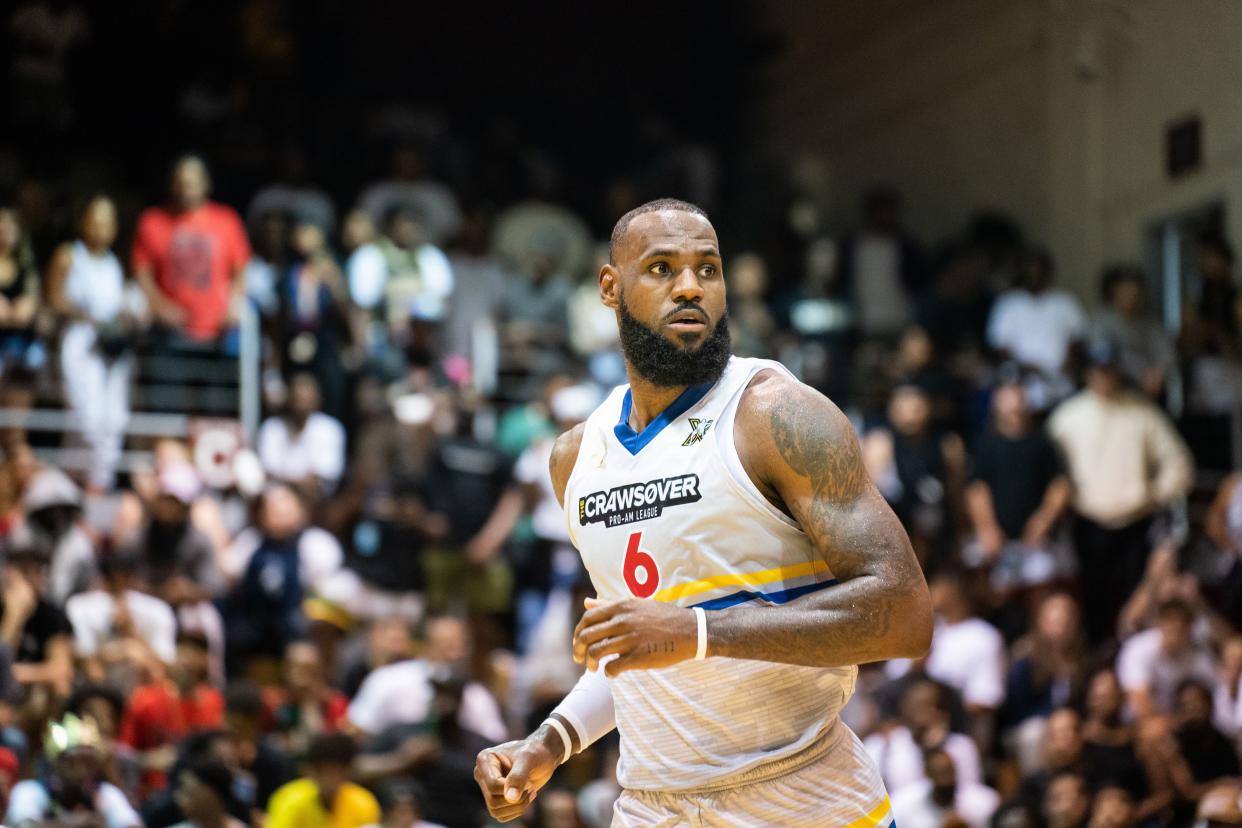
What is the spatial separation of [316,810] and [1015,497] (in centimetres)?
597

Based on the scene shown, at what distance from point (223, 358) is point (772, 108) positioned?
9544 mm

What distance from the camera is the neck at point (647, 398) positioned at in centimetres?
477

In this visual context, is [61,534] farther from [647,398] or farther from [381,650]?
[647,398]

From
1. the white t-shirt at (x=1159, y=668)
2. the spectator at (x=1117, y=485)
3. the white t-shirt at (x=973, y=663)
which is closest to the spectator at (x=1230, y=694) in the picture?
the white t-shirt at (x=1159, y=668)

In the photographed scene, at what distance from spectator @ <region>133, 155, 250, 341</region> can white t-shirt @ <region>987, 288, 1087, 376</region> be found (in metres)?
6.38

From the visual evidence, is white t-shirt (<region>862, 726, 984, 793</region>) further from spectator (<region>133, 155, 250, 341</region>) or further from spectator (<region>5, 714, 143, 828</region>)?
spectator (<region>133, 155, 250, 341</region>)

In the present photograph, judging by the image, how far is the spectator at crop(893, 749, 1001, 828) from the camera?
9.70 m

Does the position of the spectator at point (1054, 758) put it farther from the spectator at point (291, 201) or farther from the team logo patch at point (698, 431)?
the spectator at point (291, 201)

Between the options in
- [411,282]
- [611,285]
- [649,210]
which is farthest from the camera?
[411,282]

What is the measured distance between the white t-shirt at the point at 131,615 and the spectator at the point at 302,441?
203cm

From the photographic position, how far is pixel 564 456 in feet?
16.9

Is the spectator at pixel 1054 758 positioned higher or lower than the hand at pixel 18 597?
lower

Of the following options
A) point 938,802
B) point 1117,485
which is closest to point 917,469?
point 1117,485

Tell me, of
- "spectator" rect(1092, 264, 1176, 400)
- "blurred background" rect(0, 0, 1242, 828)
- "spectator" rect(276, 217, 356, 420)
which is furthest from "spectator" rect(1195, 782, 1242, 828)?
"spectator" rect(276, 217, 356, 420)
